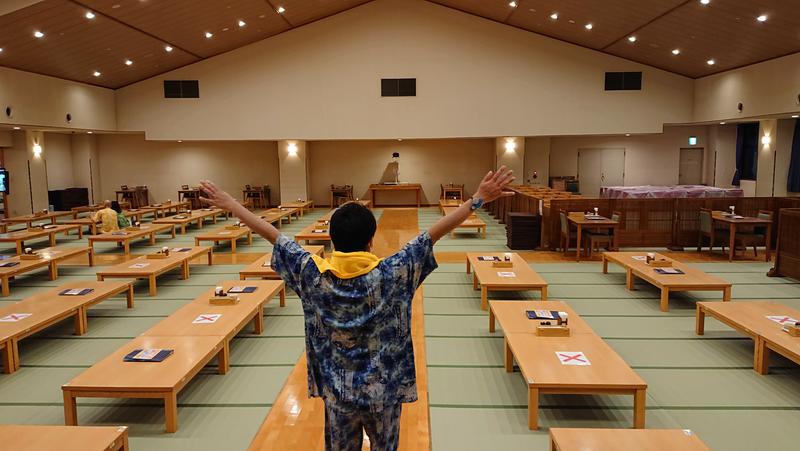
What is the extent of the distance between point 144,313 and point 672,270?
5902 mm

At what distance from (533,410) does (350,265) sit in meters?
2.21

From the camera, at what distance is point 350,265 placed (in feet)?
Answer: 5.28

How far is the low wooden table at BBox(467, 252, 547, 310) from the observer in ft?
18.8

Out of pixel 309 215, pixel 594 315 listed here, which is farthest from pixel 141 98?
pixel 594 315

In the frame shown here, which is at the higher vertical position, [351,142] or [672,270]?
[351,142]

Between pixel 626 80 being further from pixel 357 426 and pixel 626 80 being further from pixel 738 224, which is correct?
pixel 357 426

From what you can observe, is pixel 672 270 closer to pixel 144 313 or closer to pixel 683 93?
→ pixel 144 313

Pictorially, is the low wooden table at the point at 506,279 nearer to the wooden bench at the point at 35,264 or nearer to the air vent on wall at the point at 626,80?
the wooden bench at the point at 35,264

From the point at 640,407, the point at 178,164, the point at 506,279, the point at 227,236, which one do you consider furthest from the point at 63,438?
the point at 178,164

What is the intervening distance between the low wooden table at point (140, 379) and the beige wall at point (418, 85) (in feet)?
37.2

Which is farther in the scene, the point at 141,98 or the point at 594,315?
the point at 141,98

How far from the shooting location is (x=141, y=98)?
1482 cm

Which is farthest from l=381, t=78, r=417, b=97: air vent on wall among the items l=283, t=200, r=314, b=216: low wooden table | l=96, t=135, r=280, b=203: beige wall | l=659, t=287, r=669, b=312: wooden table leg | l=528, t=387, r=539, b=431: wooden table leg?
l=528, t=387, r=539, b=431: wooden table leg

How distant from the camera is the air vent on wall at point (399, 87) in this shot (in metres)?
14.5
